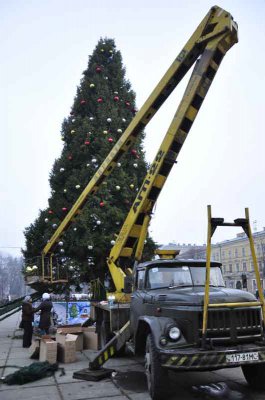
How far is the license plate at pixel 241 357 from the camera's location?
5074 mm

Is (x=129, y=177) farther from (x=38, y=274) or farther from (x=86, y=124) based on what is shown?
(x=38, y=274)

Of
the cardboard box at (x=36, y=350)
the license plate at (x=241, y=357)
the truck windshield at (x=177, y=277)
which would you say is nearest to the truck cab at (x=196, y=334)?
the license plate at (x=241, y=357)

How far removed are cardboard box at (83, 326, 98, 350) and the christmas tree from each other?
4.83 m

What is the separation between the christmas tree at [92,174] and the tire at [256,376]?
9.41 m

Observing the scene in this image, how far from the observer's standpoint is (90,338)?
1054cm

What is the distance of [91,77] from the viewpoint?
19.8m

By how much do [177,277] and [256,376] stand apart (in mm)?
2016

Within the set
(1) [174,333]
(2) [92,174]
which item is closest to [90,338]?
(1) [174,333]

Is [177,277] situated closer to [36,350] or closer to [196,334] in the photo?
[196,334]

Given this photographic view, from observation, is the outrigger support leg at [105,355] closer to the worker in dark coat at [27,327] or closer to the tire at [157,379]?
the tire at [157,379]

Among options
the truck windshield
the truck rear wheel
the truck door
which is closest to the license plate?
the truck windshield

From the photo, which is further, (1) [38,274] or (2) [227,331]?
(1) [38,274]

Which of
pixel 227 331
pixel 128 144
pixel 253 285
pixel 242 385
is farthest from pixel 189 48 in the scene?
pixel 253 285

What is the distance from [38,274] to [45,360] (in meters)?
6.43
